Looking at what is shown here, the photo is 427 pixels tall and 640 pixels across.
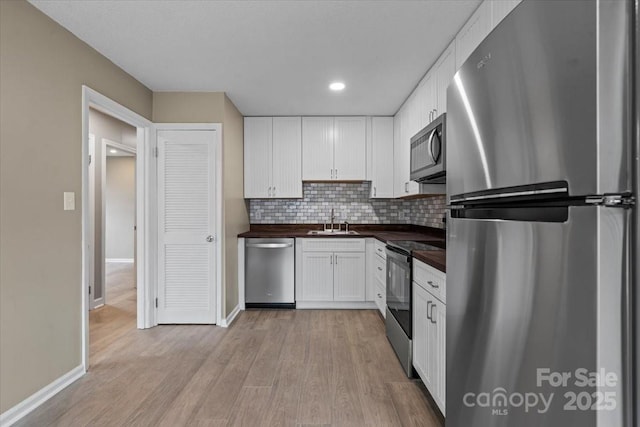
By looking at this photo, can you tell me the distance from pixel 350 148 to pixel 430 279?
2.80m

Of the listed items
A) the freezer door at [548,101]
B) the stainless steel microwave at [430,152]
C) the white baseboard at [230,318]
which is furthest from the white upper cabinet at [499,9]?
the white baseboard at [230,318]

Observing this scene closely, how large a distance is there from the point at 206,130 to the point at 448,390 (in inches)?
130

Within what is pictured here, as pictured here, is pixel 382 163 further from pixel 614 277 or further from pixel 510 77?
pixel 614 277

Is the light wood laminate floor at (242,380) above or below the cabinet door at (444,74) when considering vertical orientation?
below

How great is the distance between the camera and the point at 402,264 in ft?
8.74

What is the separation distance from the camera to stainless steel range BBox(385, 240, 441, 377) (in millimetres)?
2514

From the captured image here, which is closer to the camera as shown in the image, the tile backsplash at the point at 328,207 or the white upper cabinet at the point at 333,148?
the white upper cabinet at the point at 333,148

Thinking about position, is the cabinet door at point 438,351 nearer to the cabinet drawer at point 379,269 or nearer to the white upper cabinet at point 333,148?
the cabinet drawer at point 379,269

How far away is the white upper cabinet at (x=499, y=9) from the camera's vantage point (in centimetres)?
173

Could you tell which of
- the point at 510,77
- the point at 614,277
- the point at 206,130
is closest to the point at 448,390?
the point at 614,277

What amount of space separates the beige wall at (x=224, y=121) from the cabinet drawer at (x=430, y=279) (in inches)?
83.3

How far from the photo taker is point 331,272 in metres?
4.34

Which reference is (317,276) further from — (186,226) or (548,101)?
(548,101)

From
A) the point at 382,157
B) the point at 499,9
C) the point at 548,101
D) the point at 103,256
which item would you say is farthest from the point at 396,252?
the point at 103,256
